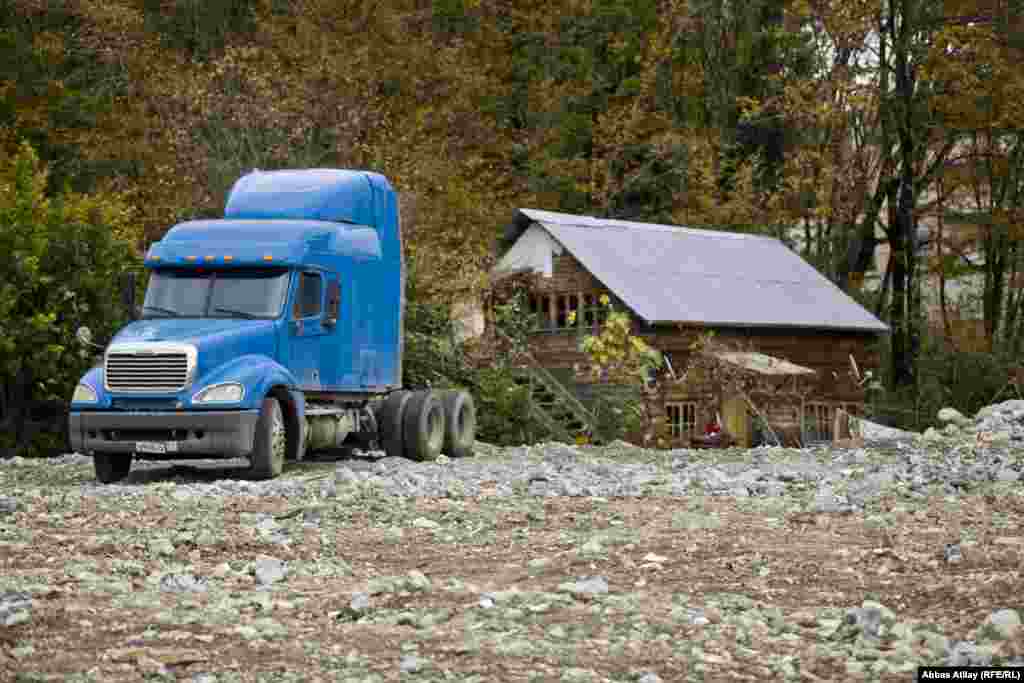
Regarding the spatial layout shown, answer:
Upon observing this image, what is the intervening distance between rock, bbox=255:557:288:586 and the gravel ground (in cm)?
3

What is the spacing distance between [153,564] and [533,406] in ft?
63.1

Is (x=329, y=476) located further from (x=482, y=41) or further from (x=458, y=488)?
(x=482, y=41)

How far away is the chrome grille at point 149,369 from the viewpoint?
56.6 ft

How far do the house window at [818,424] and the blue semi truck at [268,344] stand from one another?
14.8 meters

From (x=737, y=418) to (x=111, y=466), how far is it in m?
19.8

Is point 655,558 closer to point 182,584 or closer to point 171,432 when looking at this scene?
point 182,584

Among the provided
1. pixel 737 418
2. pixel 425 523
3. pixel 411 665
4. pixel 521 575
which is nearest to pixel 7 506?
pixel 425 523

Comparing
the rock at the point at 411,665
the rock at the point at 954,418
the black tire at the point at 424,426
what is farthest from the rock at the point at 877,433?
the rock at the point at 411,665

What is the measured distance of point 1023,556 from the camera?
10.2 meters

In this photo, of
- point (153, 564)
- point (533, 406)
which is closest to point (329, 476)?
point (153, 564)

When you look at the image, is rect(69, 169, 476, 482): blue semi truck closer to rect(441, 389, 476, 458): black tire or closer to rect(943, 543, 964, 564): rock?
rect(441, 389, 476, 458): black tire

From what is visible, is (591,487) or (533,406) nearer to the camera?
(591,487)

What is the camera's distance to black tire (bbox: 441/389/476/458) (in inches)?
866

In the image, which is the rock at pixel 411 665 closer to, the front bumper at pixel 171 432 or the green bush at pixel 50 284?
the front bumper at pixel 171 432
